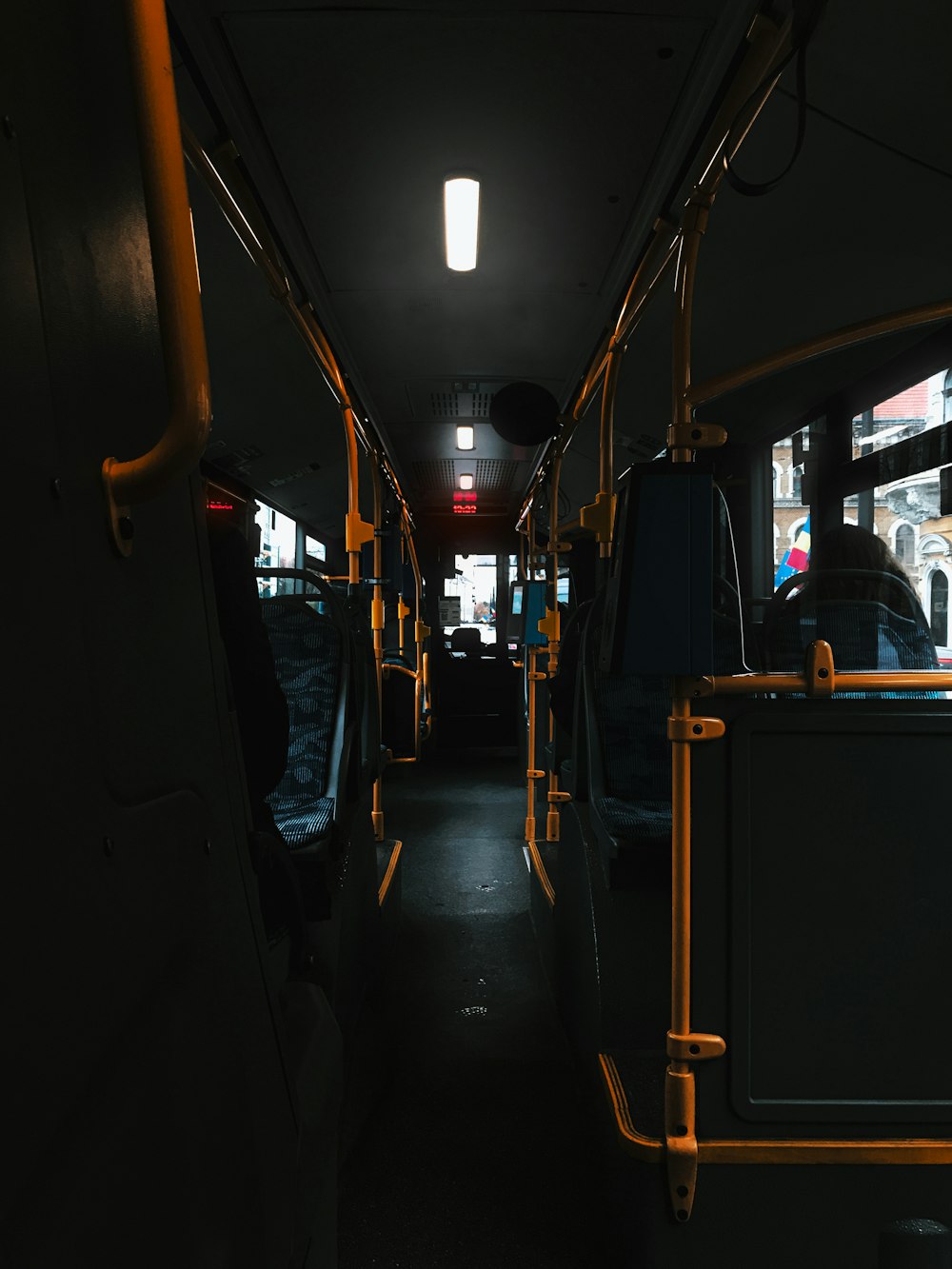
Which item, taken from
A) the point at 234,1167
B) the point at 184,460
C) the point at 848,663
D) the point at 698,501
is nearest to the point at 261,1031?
the point at 234,1167

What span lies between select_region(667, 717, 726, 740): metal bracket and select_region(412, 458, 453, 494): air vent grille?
21.3 ft

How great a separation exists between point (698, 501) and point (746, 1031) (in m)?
1.01

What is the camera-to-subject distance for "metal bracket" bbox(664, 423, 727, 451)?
62.2 inches

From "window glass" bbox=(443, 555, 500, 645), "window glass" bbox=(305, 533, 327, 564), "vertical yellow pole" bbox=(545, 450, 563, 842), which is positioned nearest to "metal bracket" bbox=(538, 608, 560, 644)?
"vertical yellow pole" bbox=(545, 450, 563, 842)

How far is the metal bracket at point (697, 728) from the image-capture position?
154cm

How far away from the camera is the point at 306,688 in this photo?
303 cm

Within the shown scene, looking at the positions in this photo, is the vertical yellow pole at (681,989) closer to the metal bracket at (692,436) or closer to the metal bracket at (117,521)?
the metal bracket at (692,436)

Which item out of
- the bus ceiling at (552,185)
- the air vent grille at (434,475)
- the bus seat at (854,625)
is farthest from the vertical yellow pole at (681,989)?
the air vent grille at (434,475)

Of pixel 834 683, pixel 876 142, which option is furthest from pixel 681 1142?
pixel 876 142

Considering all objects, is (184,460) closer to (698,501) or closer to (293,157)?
(698,501)

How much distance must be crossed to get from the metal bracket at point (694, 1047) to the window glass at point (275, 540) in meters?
4.55

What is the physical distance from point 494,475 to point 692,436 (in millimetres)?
7214

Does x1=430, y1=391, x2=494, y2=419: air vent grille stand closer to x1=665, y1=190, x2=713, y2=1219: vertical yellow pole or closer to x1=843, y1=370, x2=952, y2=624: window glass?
x1=843, y1=370, x2=952, y2=624: window glass

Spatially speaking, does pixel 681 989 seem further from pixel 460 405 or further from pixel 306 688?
pixel 460 405
